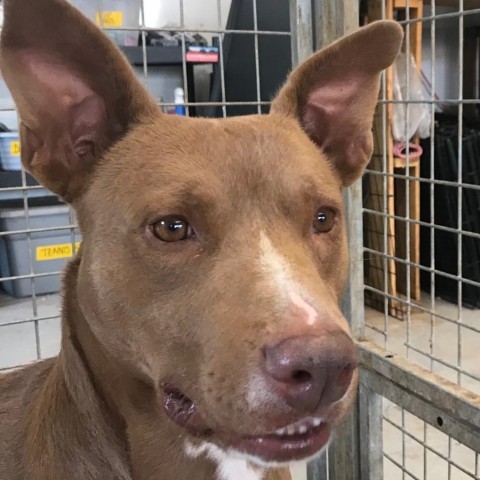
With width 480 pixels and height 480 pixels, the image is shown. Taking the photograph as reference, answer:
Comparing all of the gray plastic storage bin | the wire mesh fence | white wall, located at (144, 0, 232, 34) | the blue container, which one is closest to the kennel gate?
the wire mesh fence

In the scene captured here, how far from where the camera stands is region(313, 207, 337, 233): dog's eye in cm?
132

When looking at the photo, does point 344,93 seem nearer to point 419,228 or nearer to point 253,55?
point 253,55

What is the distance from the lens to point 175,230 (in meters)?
1.18

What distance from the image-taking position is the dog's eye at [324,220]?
1.32 meters

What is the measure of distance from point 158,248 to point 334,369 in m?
0.41

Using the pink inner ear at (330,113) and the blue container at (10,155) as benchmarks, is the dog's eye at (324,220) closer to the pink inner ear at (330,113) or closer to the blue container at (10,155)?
the pink inner ear at (330,113)

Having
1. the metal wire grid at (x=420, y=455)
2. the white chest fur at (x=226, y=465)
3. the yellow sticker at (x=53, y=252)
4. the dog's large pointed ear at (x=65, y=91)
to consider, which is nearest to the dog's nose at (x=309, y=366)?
the white chest fur at (x=226, y=465)

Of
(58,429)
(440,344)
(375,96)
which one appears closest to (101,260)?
(58,429)

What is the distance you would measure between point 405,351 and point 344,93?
204cm

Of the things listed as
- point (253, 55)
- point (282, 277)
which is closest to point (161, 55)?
point (253, 55)

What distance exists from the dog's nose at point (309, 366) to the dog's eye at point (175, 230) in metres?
0.31

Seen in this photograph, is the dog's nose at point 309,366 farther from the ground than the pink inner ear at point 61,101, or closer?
closer

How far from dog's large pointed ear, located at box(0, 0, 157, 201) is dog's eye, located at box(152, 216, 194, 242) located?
0.92 ft

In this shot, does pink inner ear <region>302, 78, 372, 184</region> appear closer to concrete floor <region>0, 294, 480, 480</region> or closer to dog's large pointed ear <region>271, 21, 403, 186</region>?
dog's large pointed ear <region>271, 21, 403, 186</region>
